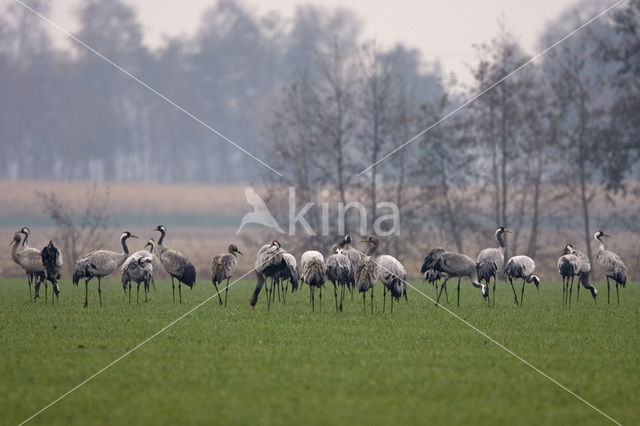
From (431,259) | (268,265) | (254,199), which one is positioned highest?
(254,199)

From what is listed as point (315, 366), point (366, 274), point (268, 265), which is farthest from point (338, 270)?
point (315, 366)

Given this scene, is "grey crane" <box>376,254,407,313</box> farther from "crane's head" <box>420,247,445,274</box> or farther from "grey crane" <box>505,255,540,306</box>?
"grey crane" <box>505,255,540,306</box>

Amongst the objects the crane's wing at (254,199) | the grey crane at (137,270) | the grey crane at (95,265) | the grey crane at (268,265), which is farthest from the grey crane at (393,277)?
the crane's wing at (254,199)

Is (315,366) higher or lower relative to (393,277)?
lower

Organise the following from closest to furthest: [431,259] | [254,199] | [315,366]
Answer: [315,366] < [431,259] < [254,199]

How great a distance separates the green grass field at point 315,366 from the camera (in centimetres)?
1005

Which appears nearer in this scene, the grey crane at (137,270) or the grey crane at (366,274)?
the grey crane at (366,274)

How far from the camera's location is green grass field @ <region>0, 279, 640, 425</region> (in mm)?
10047

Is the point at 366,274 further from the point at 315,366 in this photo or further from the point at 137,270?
the point at 315,366

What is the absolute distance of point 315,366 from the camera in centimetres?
1287
